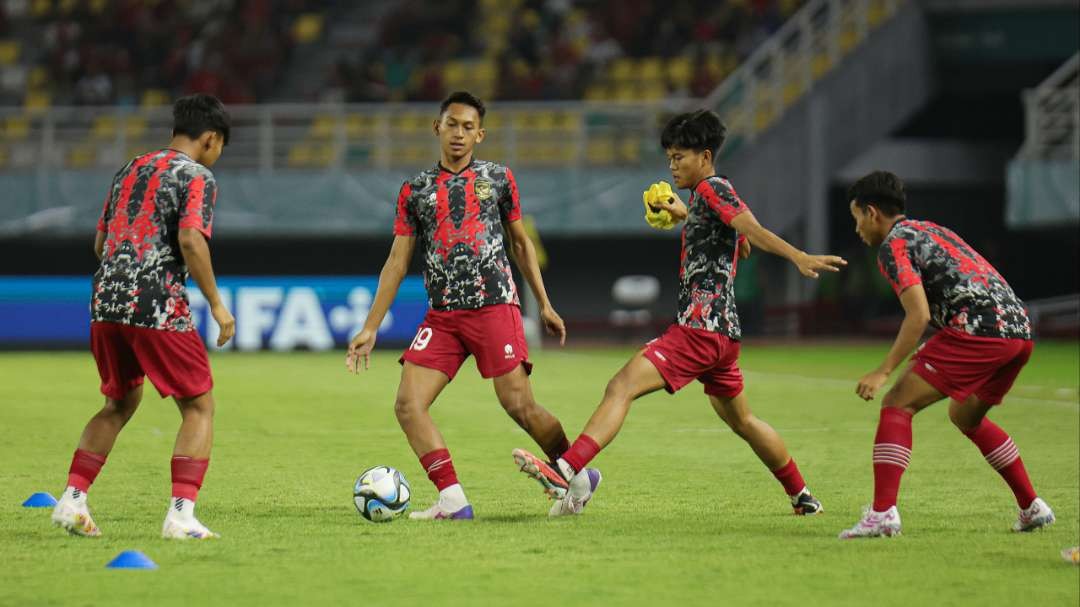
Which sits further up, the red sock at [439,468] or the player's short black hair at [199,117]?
the player's short black hair at [199,117]

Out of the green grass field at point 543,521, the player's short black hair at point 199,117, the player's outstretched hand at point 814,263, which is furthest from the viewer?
the player's short black hair at point 199,117

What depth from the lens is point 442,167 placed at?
841 centimetres

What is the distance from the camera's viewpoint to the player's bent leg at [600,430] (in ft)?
26.4

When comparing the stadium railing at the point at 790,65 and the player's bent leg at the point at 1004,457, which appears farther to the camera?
the stadium railing at the point at 790,65

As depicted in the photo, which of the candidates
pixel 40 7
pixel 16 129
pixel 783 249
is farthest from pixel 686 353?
pixel 40 7

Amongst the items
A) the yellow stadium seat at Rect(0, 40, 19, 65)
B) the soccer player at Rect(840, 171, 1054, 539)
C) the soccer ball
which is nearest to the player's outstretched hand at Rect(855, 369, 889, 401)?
the soccer player at Rect(840, 171, 1054, 539)

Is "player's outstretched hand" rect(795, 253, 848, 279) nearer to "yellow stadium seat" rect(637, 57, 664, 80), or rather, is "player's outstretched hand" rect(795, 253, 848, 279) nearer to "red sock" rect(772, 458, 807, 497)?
"red sock" rect(772, 458, 807, 497)

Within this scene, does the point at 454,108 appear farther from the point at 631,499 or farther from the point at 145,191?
the point at 631,499

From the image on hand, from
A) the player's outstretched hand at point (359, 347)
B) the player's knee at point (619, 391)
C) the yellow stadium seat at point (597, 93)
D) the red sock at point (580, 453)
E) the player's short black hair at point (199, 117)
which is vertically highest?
the yellow stadium seat at point (597, 93)

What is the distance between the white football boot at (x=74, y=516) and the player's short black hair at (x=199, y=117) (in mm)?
1689

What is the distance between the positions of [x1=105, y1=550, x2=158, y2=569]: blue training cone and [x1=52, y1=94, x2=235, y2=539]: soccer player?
2.28 feet

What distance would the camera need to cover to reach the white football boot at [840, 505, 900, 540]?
750cm

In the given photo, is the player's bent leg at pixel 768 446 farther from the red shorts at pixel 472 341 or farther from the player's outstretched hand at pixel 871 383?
the player's outstretched hand at pixel 871 383

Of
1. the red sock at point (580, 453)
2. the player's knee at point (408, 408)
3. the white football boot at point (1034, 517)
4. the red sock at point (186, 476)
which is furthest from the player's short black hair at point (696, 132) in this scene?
the red sock at point (186, 476)
